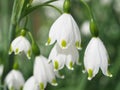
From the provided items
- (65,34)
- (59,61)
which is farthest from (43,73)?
(65,34)

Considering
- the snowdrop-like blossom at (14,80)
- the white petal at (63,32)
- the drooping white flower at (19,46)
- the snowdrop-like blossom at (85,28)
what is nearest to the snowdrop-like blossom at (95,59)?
the white petal at (63,32)

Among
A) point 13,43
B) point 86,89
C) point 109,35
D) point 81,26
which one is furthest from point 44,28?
point 13,43

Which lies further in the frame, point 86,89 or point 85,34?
point 85,34

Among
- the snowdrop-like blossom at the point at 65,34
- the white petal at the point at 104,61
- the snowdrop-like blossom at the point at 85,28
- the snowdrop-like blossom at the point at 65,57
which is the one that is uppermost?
the snowdrop-like blossom at the point at 65,34

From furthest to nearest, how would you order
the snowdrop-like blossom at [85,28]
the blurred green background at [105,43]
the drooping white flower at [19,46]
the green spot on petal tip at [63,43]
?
the snowdrop-like blossom at [85,28]
the blurred green background at [105,43]
the drooping white flower at [19,46]
the green spot on petal tip at [63,43]

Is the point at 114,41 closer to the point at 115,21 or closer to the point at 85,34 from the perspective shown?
the point at 115,21

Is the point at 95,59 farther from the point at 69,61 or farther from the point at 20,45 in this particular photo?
the point at 20,45

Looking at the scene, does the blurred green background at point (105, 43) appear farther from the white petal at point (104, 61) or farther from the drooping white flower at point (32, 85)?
the white petal at point (104, 61)
